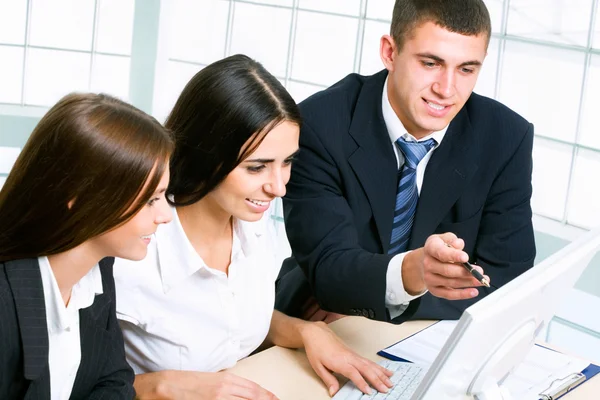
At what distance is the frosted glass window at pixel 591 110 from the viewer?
13.7ft

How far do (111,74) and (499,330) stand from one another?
5.32m

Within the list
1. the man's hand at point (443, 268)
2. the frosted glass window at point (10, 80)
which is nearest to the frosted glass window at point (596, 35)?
the man's hand at point (443, 268)

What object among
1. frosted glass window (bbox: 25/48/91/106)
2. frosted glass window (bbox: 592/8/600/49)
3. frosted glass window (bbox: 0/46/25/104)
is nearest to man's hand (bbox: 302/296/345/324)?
frosted glass window (bbox: 592/8/600/49)

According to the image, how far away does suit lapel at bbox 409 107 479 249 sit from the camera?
103 inches

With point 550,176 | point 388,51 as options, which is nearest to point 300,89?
point 550,176

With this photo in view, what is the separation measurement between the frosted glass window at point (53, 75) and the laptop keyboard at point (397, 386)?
4614mm

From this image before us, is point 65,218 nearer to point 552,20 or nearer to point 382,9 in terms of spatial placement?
point 552,20

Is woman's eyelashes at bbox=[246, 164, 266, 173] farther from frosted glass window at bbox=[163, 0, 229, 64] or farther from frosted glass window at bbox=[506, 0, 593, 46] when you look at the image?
frosted glass window at bbox=[163, 0, 229, 64]

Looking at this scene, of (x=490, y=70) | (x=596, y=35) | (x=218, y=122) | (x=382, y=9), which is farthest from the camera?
(x=382, y=9)

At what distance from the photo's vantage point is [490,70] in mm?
4523


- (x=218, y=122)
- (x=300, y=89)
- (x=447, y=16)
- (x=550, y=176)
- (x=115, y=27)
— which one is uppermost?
(x=447, y=16)

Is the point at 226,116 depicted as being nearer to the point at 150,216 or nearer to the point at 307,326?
the point at 150,216

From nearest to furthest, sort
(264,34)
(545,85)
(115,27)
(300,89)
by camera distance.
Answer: (545,85)
(300,89)
(264,34)
(115,27)

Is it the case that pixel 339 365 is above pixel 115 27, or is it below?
below
